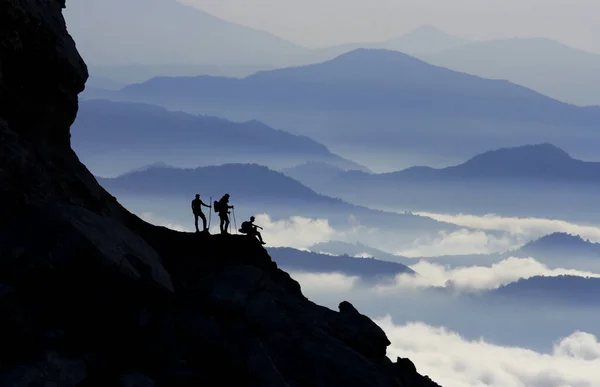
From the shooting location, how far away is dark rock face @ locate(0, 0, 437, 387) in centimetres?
4644

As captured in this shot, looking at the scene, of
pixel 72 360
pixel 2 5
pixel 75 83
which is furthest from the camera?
pixel 75 83

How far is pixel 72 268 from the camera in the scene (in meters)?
47.4

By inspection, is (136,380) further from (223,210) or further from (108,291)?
(223,210)

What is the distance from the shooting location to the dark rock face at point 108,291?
4644 centimetres

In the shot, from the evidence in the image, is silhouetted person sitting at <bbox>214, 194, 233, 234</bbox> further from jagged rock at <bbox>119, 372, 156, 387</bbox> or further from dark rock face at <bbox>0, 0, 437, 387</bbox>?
jagged rock at <bbox>119, 372, 156, 387</bbox>

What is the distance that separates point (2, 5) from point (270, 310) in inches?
807

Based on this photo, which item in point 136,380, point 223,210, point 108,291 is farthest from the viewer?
point 223,210

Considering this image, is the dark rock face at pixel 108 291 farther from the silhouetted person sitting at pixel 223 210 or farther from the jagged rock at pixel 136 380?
the silhouetted person sitting at pixel 223 210

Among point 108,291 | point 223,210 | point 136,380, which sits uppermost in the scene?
point 223,210

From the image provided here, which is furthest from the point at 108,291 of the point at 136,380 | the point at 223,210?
the point at 223,210

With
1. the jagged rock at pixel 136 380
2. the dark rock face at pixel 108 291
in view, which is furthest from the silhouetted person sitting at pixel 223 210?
the jagged rock at pixel 136 380

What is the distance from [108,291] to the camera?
48406mm

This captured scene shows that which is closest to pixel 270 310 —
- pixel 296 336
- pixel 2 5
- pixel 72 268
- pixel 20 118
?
pixel 296 336

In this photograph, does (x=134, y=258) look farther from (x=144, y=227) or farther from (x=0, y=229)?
(x=144, y=227)
